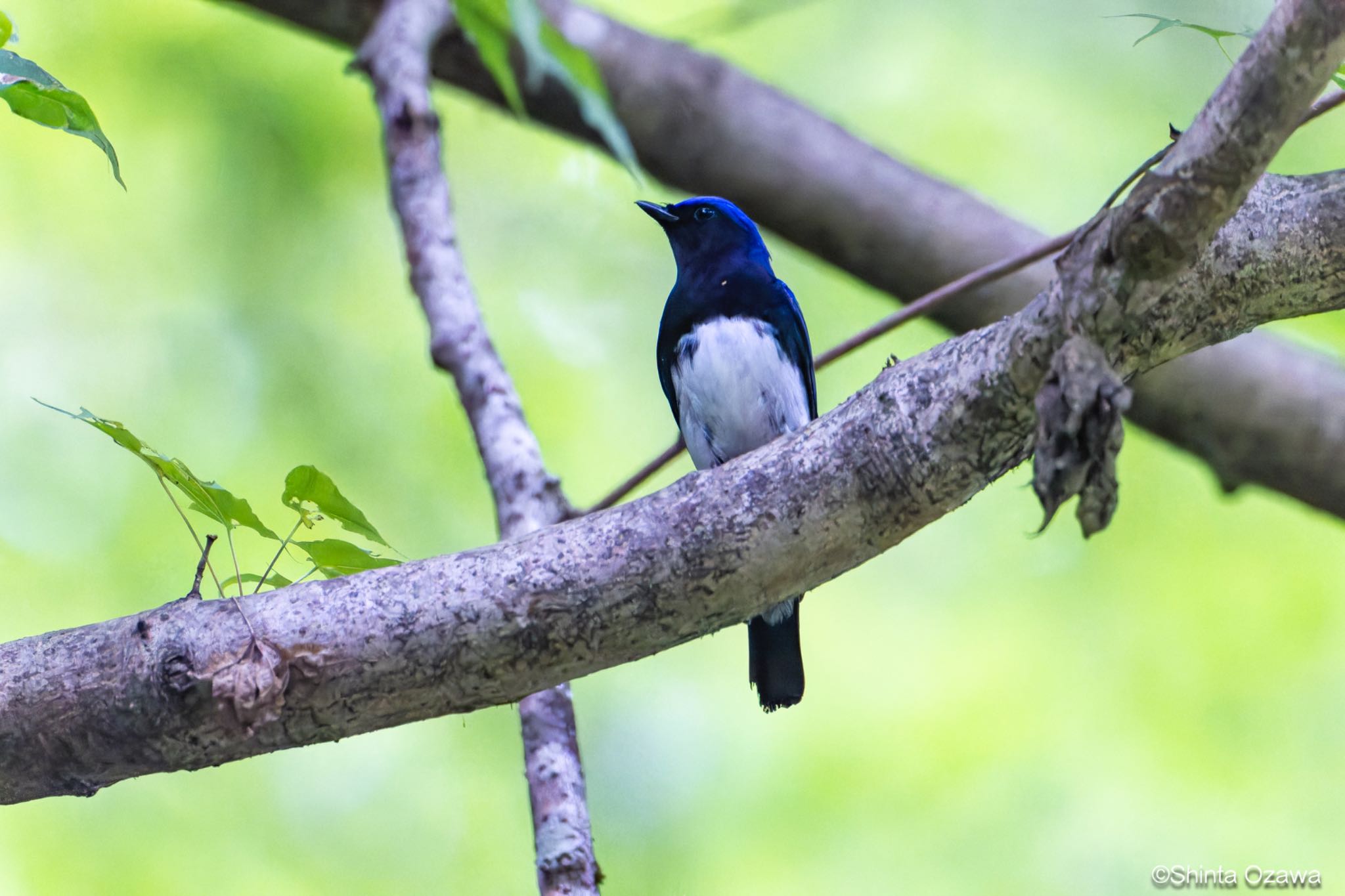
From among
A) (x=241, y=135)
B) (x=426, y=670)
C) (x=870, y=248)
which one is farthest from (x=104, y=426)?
(x=241, y=135)

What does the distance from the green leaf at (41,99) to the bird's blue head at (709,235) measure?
2264 millimetres

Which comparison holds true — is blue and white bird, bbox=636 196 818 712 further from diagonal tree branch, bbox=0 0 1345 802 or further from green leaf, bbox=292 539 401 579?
green leaf, bbox=292 539 401 579

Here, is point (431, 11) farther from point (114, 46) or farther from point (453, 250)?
point (114, 46)

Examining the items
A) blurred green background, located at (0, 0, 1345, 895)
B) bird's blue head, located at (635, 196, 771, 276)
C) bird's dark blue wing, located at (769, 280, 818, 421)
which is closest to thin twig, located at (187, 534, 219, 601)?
bird's dark blue wing, located at (769, 280, 818, 421)

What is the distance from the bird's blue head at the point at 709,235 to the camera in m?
3.73

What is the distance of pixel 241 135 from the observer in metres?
5.88

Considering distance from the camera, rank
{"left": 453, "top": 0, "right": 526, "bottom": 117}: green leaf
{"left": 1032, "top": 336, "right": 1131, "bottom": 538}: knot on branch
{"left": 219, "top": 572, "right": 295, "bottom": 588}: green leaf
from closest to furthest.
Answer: {"left": 1032, "top": 336, "right": 1131, "bottom": 538}: knot on branch → {"left": 219, "top": 572, "right": 295, "bottom": 588}: green leaf → {"left": 453, "top": 0, "right": 526, "bottom": 117}: green leaf

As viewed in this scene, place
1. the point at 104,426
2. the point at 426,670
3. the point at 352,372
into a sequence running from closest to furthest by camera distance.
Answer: the point at 104,426 < the point at 426,670 < the point at 352,372

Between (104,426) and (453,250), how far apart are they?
7.22ft

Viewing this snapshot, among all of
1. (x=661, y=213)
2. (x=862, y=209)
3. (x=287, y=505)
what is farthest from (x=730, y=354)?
(x=287, y=505)

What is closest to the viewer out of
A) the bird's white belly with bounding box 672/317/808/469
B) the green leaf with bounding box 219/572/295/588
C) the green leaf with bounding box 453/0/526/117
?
the green leaf with bounding box 219/572/295/588

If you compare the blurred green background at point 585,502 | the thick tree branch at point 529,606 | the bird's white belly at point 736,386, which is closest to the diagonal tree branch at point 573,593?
the thick tree branch at point 529,606

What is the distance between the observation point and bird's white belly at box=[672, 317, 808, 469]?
3381 mm

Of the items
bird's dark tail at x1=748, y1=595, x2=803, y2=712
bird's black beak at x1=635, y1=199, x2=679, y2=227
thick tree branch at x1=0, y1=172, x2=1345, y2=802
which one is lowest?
thick tree branch at x1=0, y1=172, x2=1345, y2=802
